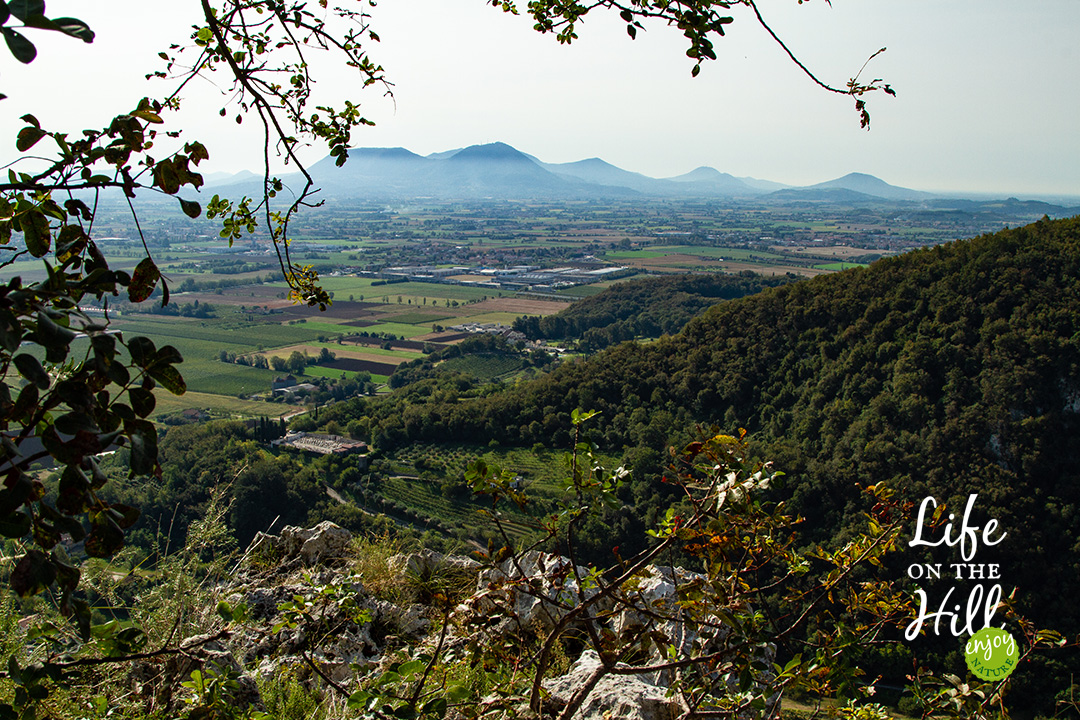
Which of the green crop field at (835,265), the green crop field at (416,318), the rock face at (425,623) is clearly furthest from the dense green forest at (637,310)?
the rock face at (425,623)

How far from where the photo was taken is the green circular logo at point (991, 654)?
2.78 metres

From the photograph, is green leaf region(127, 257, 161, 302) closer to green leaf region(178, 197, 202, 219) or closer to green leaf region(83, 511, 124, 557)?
green leaf region(178, 197, 202, 219)

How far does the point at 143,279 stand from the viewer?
144 cm

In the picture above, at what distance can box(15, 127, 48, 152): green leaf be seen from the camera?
1388 mm

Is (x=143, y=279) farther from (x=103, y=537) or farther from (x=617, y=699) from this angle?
(x=617, y=699)

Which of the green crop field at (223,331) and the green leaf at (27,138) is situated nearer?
the green leaf at (27,138)

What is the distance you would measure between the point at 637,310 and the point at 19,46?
76.3 metres

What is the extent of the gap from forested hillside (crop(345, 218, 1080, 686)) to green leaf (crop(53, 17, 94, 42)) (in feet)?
70.1

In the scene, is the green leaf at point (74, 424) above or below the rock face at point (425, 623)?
above

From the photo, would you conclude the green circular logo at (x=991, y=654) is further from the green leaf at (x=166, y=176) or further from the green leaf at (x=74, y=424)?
the green leaf at (x=166, y=176)

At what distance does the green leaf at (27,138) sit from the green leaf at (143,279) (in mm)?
309

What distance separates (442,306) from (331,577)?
84.0 metres

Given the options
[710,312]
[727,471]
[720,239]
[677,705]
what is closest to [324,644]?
[677,705]

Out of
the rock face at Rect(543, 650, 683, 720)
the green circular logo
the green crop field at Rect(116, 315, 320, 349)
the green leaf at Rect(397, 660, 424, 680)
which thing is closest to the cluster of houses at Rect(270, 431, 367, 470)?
the green crop field at Rect(116, 315, 320, 349)
